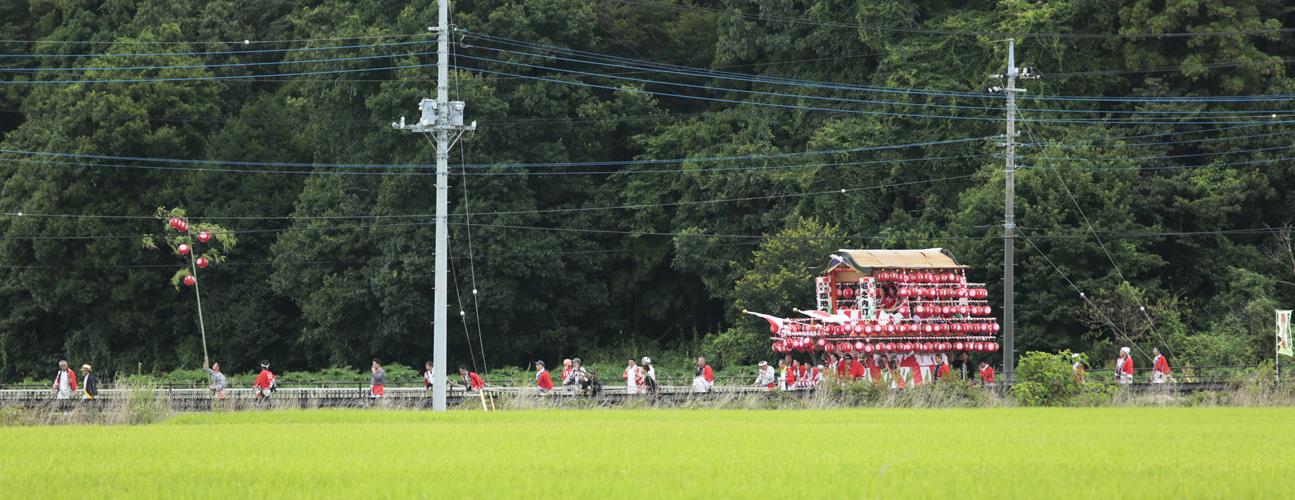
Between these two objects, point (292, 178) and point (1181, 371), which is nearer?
point (1181, 371)

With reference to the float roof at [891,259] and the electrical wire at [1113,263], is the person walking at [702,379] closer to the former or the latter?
the float roof at [891,259]

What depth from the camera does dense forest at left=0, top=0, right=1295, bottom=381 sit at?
4306cm

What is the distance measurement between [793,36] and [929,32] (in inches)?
255

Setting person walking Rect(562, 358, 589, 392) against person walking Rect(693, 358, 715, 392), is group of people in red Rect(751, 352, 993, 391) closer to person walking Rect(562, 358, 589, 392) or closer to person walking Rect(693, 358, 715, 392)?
person walking Rect(693, 358, 715, 392)

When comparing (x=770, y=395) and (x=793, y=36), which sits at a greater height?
(x=793, y=36)

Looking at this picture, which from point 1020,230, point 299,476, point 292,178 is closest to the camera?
point 299,476

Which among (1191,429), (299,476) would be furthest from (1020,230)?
(299,476)

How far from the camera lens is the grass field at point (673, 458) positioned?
1109 centimetres

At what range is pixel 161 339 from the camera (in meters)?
58.5

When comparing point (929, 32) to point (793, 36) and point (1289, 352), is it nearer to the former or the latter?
point (793, 36)

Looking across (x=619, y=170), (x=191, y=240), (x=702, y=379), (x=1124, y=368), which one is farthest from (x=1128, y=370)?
(x=191, y=240)

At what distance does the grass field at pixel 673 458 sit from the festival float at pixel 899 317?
1061 cm

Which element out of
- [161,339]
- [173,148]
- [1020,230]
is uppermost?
[173,148]

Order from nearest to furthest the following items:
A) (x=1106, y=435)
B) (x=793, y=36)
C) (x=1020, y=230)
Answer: (x=1106, y=435) → (x=1020, y=230) → (x=793, y=36)
